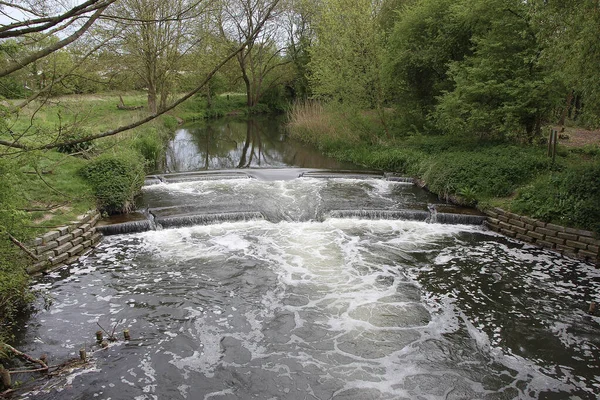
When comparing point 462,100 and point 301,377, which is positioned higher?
point 462,100

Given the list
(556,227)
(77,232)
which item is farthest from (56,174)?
(556,227)

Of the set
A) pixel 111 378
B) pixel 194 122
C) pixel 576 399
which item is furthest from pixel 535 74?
pixel 194 122

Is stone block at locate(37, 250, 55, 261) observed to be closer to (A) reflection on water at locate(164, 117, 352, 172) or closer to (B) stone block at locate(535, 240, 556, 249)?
(A) reflection on water at locate(164, 117, 352, 172)

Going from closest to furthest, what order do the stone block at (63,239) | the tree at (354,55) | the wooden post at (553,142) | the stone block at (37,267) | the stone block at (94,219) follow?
the stone block at (37,267)
the stone block at (63,239)
the stone block at (94,219)
the wooden post at (553,142)
the tree at (354,55)

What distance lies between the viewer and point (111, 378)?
5289 millimetres

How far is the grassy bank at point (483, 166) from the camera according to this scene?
30.8 feet

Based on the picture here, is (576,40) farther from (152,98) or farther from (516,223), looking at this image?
(152,98)

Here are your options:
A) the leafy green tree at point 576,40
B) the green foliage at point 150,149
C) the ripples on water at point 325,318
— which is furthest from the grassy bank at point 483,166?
the green foliage at point 150,149

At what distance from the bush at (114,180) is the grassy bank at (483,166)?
842 cm

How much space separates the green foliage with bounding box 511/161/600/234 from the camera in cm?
893

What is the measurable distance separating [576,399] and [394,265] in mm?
3916

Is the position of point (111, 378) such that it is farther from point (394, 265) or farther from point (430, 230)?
point (430, 230)

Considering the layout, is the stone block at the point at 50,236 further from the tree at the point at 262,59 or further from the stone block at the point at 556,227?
the tree at the point at 262,59

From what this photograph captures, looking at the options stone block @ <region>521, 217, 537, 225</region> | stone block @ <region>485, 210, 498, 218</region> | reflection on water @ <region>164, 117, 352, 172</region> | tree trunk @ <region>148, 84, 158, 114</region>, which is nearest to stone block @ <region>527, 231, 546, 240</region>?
stone block @ <region>521, 217, 537, 225</region>
